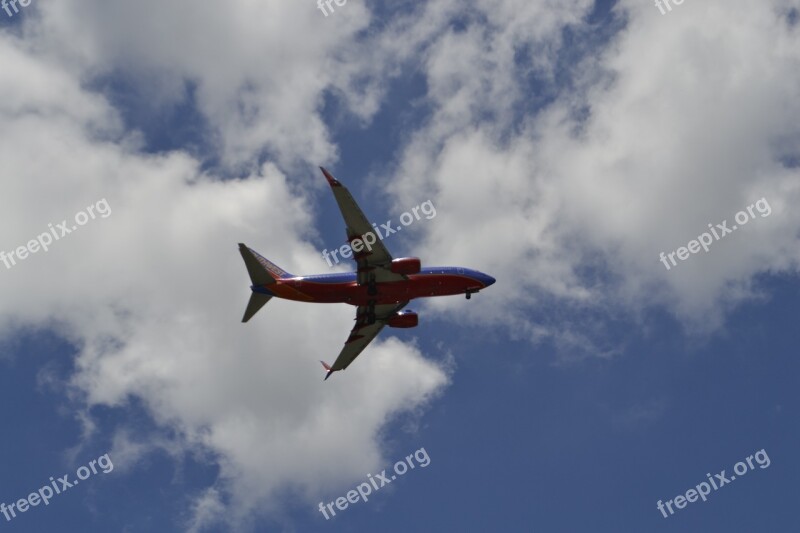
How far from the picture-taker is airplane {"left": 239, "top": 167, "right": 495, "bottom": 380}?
91562mm

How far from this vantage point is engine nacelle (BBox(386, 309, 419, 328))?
10719cm

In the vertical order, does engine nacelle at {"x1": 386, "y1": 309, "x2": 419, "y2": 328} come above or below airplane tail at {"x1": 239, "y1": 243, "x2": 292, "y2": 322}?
below

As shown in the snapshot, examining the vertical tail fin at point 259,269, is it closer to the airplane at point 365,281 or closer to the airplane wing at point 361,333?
the airplane at point 365,281

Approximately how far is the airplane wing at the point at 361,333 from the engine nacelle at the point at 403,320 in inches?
32.5

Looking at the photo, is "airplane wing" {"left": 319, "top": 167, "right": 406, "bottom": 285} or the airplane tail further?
the airplane tail

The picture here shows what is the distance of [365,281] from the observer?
315ft

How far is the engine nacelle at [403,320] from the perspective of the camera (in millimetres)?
107188

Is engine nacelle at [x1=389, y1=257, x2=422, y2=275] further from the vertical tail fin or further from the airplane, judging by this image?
the vertical tail fin

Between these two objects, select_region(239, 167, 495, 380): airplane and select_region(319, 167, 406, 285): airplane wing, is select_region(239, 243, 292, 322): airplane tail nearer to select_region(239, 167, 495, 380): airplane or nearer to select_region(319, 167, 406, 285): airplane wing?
select_region(239, 167, 495, 380): airplane

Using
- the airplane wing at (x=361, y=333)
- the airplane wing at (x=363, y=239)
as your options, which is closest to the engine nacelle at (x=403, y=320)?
the airplane wing at (x=361, y=333)

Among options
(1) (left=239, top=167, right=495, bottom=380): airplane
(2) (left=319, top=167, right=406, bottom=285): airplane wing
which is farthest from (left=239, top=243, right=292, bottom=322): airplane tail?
(2) (left=319, top=167, right=406, bottom=285): airplane wing

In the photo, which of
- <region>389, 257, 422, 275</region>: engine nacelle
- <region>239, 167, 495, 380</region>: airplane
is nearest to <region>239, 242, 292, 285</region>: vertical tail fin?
<region>239, 167, 495, 380</region>: airplane

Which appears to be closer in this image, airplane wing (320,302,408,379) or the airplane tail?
the airplane tail

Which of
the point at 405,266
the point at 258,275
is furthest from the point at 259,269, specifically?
the point at 405,266
